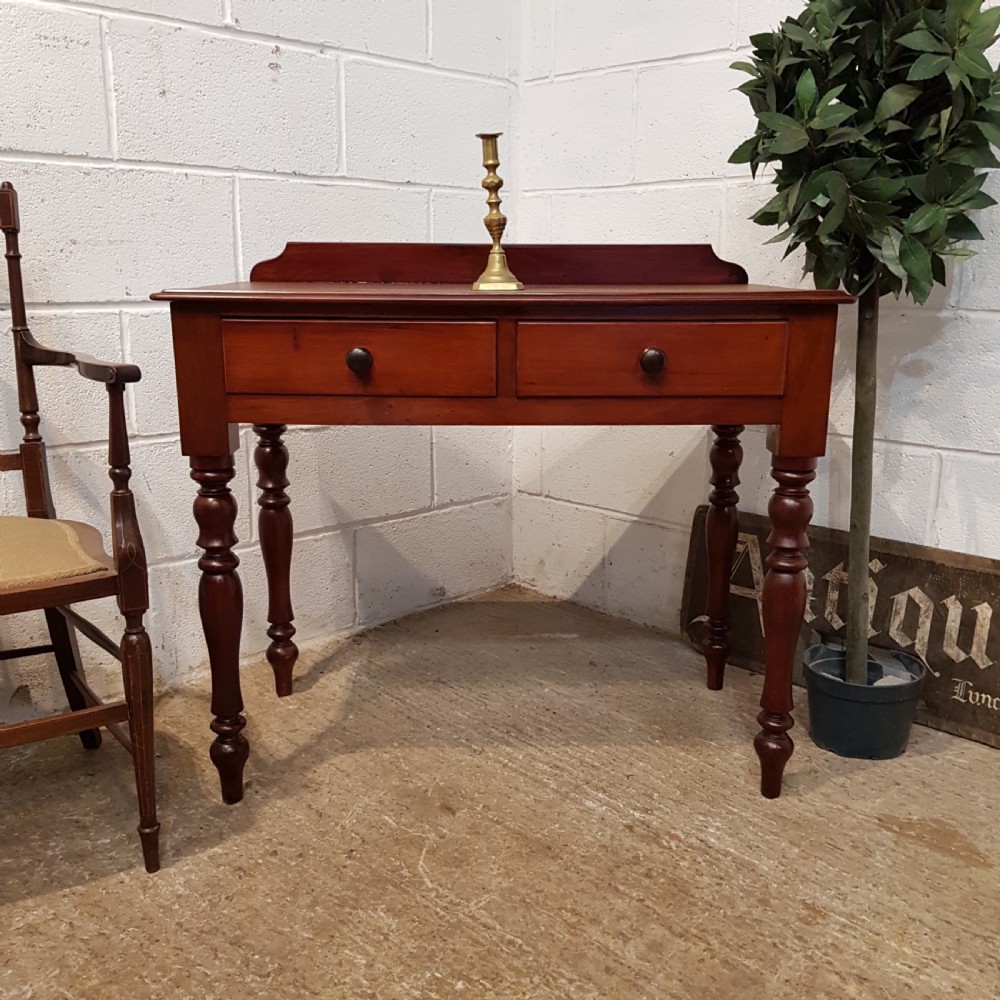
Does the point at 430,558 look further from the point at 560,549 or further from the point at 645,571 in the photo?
the point at 645,571

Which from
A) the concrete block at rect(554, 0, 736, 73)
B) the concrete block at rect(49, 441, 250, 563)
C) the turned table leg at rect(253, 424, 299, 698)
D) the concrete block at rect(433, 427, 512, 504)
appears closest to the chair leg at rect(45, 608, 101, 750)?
the concrete block at rect(49, 441, 250, 563)

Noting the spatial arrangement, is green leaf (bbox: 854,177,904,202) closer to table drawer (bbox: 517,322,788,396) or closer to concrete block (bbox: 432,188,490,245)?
table drawer (bbox: 517,322,788,396)

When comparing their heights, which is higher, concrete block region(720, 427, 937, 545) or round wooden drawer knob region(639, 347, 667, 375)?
round wooden drawer knob region(639, 347, 667, 375)

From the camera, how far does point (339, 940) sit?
3.93ft

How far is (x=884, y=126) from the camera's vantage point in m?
1.40

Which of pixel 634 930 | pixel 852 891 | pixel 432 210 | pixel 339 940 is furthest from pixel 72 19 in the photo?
pixel 852 891

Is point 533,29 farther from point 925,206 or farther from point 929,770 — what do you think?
point 929,770

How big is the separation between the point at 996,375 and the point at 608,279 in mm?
718

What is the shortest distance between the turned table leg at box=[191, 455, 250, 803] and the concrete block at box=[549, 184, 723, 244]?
3.85 feet

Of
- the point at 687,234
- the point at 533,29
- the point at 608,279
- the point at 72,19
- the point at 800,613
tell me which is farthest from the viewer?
the point at 533,29

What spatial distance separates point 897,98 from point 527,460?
1.33 metres

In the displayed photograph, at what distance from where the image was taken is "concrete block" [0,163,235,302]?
165 centimetres

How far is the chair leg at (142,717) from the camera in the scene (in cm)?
127

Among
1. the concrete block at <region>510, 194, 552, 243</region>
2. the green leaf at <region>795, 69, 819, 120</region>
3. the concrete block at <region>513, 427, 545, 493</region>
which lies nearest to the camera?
the green leaf at <region>795, 69, 819, 120</region>
